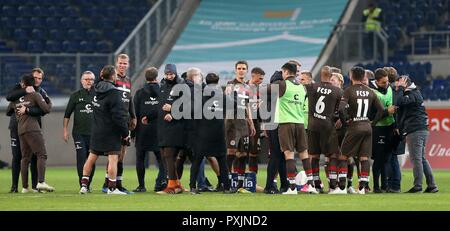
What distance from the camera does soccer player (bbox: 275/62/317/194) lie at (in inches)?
789

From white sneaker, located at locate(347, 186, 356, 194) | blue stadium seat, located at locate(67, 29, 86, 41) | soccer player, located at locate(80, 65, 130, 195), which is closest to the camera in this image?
soccer player, located at locate(80, 65, 130, 195)

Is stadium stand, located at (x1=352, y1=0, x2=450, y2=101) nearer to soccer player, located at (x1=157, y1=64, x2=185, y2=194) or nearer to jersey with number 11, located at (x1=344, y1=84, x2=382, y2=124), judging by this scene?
jersey with number 11, located at (x1=344, y1=84, x2=382, y2=124)

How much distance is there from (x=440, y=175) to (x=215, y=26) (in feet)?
46.0

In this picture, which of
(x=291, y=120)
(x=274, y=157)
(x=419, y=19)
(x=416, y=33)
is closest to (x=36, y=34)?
(x=419, y=19)

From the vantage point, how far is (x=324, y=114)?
20.5 meters

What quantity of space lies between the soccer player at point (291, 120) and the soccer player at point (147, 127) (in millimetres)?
2571

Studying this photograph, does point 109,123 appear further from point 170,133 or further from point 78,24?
point 78,24

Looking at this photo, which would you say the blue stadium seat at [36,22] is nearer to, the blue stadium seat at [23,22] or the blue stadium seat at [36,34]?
the blue stadium seat at [23,22]

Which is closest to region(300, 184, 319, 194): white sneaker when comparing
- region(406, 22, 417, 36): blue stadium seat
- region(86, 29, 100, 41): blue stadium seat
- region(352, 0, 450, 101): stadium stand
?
Result: region(352, 0, 450, 101): stadium stand

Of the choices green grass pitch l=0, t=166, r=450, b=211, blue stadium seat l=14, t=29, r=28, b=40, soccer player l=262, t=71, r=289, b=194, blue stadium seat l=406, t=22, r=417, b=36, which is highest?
blue stadium seat l=406, t=22, r=417, b=36

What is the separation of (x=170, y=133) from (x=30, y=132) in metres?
2.74

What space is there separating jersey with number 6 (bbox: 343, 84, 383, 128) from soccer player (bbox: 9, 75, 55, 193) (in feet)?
17.4

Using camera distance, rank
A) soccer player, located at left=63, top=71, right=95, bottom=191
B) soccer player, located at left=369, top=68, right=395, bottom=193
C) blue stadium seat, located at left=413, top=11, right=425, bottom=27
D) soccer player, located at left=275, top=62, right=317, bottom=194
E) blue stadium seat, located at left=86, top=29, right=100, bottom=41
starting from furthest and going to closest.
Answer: blue stadium seat, located at left=86, top=29, right=100, bottom=41 < blue stadium seat, located at left=413, top=11, right=425, bottom=27 < soccer player, located at left=63, top=71, right=95, bottom=191 < soccer player, located at left=369, top=68, right=395, bottom=193 < soccer player, located at left=275, top=62, right=317, bottom=194
